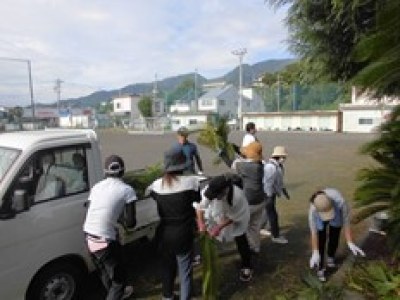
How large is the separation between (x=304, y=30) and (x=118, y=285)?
14.7 feet

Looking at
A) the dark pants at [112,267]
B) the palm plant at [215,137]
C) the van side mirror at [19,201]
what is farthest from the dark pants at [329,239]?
the palm plant at [215,137]

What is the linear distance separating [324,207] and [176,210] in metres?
1.83

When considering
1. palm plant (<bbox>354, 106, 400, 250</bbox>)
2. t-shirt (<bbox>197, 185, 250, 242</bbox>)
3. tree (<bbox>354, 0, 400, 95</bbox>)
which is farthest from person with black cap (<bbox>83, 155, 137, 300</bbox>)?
palm plant (<bbox>354, 106, 400, 250</bbox>)

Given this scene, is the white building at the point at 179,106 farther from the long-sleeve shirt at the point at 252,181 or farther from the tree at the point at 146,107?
the long-sleeve shirt at the point at 252,181

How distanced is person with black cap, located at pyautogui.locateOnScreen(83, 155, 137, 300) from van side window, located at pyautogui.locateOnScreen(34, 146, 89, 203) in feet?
1.49

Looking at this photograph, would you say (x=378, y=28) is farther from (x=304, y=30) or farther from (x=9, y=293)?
(x=9, y=293)

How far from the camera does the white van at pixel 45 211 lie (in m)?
4.23

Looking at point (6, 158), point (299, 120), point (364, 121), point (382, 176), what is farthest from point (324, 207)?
point (299, 120)

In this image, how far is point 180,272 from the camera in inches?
189

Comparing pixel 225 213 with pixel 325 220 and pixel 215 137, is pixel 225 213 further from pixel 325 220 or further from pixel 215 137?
pixel 215 137

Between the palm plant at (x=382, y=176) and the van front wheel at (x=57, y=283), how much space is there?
328cm

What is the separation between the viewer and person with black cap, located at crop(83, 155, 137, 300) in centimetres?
452

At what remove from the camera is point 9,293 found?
423 cm

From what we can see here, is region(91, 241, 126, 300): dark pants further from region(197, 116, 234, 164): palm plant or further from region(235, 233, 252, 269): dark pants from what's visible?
region(197, 116, 234, 164): palm plant
